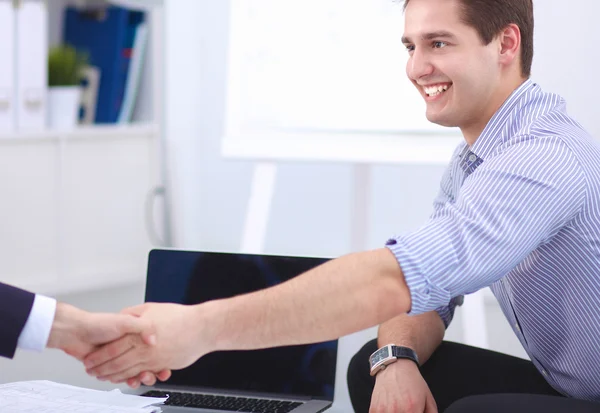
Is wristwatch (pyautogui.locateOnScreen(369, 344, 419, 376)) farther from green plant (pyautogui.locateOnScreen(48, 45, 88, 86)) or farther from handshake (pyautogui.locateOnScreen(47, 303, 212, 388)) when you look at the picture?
green plant (pyautogui.locateOnScreen(48, 45, 88, 86))

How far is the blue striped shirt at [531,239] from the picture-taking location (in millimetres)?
985

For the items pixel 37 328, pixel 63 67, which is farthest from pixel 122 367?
pixel 63 67

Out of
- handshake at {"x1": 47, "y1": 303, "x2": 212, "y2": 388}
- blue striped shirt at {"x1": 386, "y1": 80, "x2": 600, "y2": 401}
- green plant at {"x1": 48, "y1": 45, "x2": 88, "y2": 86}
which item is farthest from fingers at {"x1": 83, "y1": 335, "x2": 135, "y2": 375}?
green plant at {"x1": 48, "y1": 45, "x2": 88, "y2": 86}

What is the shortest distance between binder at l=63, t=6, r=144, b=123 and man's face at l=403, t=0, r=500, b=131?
1625mm

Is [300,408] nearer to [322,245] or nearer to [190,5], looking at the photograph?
[322,245]

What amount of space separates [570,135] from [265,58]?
104cm

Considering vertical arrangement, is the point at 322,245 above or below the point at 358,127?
below

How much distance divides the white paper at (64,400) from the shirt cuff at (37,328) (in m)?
0.14

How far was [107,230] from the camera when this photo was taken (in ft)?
8.82

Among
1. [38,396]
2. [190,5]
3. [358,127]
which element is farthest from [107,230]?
[38,396]

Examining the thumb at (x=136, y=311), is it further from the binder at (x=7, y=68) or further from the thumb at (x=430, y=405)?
the binder at (x=7, y=68)

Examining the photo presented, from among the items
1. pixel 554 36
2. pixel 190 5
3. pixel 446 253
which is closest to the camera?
pixel 446 253

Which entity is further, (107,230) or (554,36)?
(107,230)

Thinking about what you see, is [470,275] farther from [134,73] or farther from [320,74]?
[134,73]
